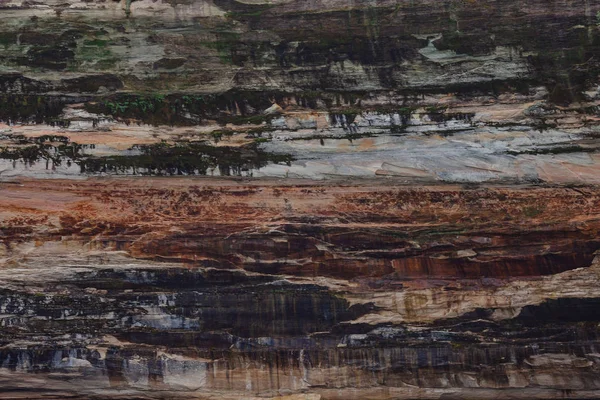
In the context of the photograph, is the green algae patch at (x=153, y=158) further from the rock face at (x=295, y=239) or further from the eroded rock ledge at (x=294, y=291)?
the eroded rock ledge at (x=294, y=291)

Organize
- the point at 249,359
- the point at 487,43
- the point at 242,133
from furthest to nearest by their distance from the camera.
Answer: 1. the point at 487,43
2. the point at 242,133
3. the point at 249,359

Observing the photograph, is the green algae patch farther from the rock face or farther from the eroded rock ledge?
the eroded rock ledge

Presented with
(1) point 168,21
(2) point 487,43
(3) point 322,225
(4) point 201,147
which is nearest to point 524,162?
(2) point 487,43

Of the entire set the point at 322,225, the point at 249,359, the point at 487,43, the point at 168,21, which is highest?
the point at 168,21

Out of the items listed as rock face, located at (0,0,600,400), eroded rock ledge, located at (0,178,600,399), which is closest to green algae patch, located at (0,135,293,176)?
rock face, located at (0,0,600,400)

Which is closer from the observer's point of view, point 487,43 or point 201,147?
point 201,147

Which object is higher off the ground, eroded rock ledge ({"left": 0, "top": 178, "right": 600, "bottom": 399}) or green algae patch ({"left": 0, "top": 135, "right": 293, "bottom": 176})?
green algae patch ({"left": 0, "top": 135, "right": 293, "bottom": 176})

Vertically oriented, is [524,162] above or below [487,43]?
below

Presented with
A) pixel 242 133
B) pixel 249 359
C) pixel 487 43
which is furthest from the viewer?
pixel 487 43

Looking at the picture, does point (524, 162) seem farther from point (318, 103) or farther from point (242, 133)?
point (242, 133)
